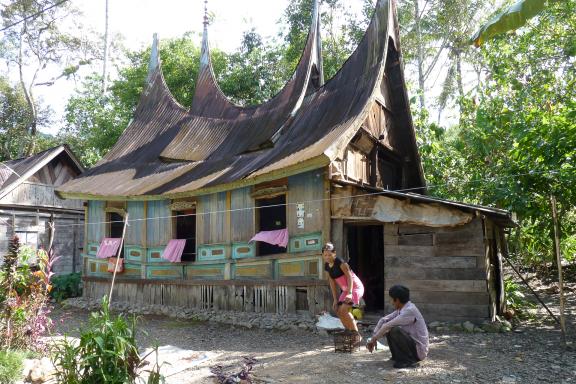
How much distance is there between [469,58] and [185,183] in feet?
58.6

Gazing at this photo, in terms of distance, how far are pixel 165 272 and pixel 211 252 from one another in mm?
1741

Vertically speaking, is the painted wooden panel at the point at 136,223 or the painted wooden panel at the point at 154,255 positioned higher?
the painted wooden panel at the point at 136,223

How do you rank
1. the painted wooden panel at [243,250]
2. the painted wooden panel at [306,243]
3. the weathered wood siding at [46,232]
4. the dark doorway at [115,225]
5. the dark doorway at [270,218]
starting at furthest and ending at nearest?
the weathered wood siding at [46,232]
the dark doorway at [115,225]
the dark doorway at [270,218]
the painted wooden panel at [243,250]
the painted wooden panel at [306,243]

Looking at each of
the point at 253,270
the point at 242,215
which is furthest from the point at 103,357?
the point at 242,215

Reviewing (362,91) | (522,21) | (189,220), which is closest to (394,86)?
(362,91)

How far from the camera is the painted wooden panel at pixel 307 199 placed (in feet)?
31.8

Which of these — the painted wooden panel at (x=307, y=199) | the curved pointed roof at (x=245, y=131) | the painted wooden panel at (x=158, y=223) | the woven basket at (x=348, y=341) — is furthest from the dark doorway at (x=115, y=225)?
the woven basket at (x=348, y=341)

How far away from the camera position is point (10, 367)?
598cm

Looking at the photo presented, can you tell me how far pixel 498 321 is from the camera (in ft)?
28.9

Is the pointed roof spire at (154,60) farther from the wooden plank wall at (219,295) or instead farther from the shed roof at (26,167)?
the wooden plank wall at (219,295)

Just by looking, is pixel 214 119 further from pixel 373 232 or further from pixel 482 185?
pixel 482 185

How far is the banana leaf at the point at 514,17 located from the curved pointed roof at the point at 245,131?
2722 millimetres

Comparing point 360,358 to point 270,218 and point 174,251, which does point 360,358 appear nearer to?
point 270,218

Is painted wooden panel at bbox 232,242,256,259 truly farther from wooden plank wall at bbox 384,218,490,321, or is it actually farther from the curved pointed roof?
wooden plank wall at bbox 384,218,490,321
